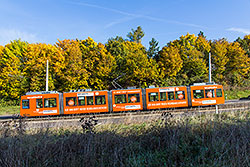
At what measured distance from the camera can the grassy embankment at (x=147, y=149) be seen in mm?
3797

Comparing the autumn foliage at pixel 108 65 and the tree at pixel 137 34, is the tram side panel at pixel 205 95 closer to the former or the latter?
the autumn foliage at pixel 108 65

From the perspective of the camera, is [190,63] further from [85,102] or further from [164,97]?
[85,102]

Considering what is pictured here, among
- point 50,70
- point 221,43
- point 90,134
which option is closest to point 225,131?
point 90,134

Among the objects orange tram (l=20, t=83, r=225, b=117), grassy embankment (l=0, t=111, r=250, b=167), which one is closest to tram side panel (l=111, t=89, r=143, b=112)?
orange tram (l=20, t=83, r=225, b=117)

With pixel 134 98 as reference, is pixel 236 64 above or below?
above

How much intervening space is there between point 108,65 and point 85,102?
40.7ft

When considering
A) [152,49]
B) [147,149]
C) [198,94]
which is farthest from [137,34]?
[147,149]

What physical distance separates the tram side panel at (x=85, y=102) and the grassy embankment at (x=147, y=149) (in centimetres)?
1103

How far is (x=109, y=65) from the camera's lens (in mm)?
28016

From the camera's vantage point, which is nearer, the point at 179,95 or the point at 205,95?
the point at 179,95

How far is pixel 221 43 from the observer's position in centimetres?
3366

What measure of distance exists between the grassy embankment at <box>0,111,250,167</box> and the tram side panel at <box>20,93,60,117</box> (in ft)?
37.0

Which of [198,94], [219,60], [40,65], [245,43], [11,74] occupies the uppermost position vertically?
[245,43]

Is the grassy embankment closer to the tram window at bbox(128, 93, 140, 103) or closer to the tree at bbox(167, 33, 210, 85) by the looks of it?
the tram window at bbox(128, 93, 140, 103)
